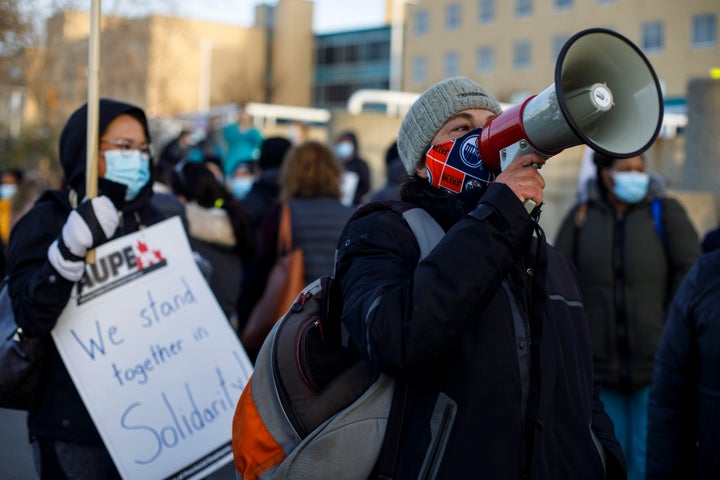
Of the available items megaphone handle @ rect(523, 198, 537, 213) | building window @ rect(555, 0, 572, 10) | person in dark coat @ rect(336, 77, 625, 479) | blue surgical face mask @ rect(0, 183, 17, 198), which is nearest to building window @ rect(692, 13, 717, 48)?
building window @ rect(555, 0, 572, 10)

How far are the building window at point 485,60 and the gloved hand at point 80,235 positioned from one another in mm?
54475

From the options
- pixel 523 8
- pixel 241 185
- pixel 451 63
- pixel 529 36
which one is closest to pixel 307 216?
pixel 241 185

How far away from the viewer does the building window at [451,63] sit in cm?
5741

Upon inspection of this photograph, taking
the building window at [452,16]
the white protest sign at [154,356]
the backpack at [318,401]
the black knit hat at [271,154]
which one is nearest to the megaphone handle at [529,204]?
the backpack at [318,401]

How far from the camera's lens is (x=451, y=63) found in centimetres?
5806

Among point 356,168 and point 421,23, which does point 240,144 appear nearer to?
point 356,168

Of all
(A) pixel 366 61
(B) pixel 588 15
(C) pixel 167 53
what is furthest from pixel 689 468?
(A) pixel 366 61

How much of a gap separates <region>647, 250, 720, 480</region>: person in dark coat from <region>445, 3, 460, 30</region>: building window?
56.6m

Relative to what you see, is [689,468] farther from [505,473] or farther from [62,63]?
[62,63]

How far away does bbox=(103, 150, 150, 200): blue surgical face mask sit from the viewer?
3285 millimetres

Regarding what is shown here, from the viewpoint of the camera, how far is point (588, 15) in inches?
1988

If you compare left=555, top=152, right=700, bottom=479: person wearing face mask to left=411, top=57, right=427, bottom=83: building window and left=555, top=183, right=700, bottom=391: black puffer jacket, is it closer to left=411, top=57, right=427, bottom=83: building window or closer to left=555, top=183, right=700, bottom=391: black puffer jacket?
left=555, top=183, right=700, bottom=391: black puffer jacket

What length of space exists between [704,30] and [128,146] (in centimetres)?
4782

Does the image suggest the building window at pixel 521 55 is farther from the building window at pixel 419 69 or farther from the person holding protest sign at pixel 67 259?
the person holding protest sign at pixel 67 259
